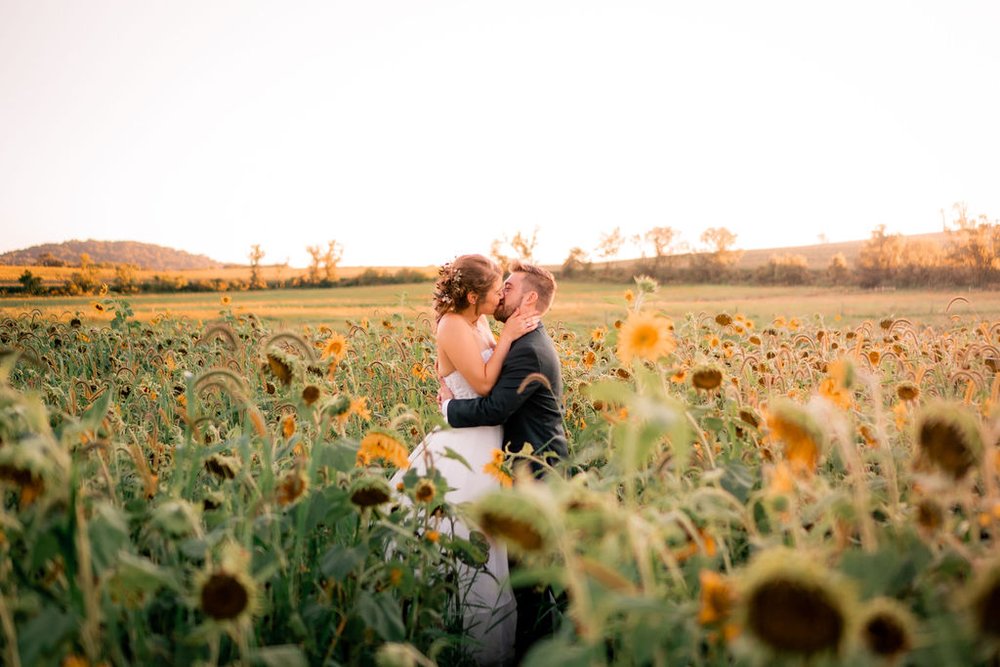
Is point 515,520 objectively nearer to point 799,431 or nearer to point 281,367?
point 799,431

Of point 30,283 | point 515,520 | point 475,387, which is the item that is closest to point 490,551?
point 475,387

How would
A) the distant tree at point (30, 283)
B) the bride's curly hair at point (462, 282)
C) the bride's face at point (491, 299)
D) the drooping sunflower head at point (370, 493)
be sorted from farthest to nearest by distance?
the distant tree at point (30, 283), the bride's face at point (491, 299), the bride's curly hair at point (462, 282), the drooping sunflower head at point (370, 493)

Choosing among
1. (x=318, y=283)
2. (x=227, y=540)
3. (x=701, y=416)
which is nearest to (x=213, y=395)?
(x=227, y=540)

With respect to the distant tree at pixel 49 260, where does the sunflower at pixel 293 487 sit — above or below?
below

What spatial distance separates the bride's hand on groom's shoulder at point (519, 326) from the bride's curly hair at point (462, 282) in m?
0.31

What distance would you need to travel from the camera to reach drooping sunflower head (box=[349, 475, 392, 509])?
192 cm

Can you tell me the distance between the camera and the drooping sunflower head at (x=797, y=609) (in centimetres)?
86

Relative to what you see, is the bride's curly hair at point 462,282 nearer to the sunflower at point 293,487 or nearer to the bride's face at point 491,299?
the bride's face at point 491,299

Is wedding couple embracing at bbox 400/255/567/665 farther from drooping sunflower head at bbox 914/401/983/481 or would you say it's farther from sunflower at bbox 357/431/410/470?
drooping sunflower head at bbox 914/401/983/481

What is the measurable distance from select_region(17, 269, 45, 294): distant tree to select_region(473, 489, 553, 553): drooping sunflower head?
1110 cm

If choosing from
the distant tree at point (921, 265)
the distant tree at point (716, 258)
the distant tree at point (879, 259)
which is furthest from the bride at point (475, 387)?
the distant tree at point (716, 258)

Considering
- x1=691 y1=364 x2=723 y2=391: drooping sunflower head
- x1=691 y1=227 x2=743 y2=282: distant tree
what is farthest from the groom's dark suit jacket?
x1=691 y1=227 x2=743 y2=282: distant tree

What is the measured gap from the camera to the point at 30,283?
977 cm

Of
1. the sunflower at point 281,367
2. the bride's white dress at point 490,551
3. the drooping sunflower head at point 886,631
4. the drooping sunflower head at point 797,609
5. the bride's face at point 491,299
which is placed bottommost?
the bride's white dress at point 490,551
